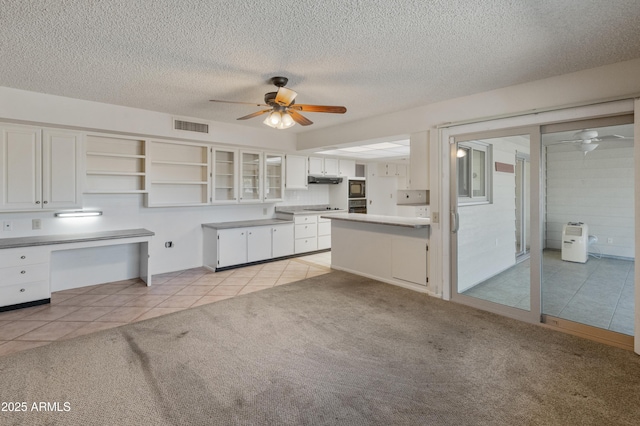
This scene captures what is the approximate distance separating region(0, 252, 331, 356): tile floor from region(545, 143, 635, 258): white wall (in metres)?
3.35

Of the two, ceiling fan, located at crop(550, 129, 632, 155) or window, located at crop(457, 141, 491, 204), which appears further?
window, located at crop(457, 141, 491, 204)

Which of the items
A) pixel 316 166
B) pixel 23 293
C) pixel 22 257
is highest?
pixel 316 166

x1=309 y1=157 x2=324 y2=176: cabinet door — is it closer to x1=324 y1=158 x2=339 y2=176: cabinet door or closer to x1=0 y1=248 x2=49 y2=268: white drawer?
x1=324 y1=158 x2=339 y2=176: cabinet door

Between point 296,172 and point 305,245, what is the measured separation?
1533 millimetres

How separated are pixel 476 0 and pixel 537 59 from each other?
120 cm

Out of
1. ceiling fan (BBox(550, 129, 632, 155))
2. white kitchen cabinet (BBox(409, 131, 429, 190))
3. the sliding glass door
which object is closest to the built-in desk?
white kitchen cabinet (BBox(409, 131, 429, 190))

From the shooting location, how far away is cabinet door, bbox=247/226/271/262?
5.61 metres

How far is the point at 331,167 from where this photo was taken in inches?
281

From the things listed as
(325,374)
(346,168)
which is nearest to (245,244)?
(346,168)

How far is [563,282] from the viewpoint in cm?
417

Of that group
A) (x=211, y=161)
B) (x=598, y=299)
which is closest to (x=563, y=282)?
(x=598, y=299)

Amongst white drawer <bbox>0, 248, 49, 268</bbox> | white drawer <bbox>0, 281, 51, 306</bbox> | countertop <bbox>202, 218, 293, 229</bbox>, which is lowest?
white drawer <bbox>0, 281, 51, 306</bbox>

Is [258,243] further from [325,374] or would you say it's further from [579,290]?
[579,290]

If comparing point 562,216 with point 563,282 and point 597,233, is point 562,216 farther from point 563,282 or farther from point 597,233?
point 563,282
